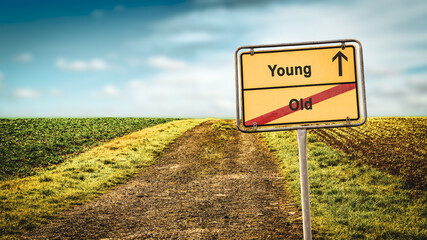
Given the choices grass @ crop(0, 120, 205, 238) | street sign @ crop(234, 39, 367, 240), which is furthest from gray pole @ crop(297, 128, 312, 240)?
grass @ crop(0, 120, 205, 238)

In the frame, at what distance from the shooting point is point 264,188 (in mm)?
7715

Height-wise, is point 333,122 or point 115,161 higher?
point 333,122

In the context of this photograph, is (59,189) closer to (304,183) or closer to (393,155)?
(304,183)

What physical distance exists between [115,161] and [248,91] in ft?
37.0

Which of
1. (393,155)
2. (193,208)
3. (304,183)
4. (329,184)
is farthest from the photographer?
(393,155)

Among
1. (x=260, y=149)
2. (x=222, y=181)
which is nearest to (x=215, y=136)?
(x=260, y=149)

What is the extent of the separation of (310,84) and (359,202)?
4490 mm

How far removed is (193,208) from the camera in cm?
650

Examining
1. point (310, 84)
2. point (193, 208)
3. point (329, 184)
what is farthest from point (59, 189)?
point (310, 84)

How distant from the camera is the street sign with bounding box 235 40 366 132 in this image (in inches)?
107

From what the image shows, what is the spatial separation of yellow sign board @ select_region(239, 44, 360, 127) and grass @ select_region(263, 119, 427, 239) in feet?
9.39

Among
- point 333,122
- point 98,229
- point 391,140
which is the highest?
point 333,122

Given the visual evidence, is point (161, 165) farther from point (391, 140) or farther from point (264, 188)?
point (391, 140)

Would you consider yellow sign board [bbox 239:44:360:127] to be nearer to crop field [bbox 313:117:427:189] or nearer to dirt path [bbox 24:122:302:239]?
dirt path [bbox 24:122:302:239]
